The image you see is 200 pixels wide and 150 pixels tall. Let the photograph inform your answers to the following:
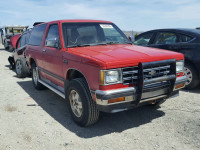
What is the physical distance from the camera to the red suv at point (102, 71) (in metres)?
2.97

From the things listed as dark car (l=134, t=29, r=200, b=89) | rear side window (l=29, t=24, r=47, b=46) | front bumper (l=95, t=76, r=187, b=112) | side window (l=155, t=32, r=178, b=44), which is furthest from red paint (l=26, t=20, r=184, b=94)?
side window (l=155, t=32, r=178, b=44)

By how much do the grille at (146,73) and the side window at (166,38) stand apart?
9.24 feet

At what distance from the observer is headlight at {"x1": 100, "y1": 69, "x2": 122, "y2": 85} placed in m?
2.90

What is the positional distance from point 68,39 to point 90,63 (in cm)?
126

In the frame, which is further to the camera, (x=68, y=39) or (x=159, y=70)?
(x=68, y=39)

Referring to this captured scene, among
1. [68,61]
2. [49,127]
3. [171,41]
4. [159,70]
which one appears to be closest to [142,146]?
[159,70]

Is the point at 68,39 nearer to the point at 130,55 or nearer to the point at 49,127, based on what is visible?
the point at 130,55

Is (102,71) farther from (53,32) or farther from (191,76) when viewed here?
(191,76)

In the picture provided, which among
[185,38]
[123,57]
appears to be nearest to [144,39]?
[185,38]

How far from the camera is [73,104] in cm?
375

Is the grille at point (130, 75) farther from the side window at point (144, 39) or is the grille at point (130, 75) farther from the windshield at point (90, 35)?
the side window at point (144, 39)

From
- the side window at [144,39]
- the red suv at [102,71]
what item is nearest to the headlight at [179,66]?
the red suv at [102,71]

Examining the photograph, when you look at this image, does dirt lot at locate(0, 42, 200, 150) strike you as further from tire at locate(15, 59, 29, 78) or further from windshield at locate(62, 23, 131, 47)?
tire at locate(15, 59, 29, 78)

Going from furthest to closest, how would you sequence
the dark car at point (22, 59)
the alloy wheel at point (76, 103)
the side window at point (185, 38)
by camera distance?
the dark car at point (22, 59) < the side window at point (185, 38) < the alloy wheel at point (76, 103)
